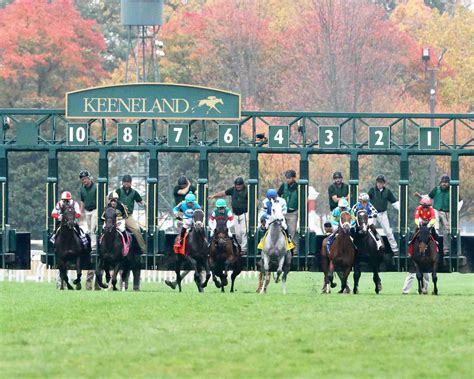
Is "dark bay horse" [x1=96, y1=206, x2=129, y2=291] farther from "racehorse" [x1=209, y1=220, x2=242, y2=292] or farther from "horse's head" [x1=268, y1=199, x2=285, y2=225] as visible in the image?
"horse's head" [x1=268, y1=199, x2=285, y2=225]

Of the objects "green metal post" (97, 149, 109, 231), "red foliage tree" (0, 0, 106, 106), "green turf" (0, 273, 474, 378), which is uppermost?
"red foliage tree" (0, 0, 106, 106)

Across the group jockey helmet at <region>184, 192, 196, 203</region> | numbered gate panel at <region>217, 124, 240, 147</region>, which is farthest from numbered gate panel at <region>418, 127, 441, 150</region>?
jockey helmet at <region>184, 192, 196, 203</region>

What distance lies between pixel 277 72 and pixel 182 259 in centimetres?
4414

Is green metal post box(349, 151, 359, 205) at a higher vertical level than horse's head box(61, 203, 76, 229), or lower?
higher

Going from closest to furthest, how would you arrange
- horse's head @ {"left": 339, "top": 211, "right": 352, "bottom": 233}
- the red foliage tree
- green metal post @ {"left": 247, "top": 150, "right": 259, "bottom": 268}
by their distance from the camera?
horse's head @ {"left": 339, "top": 211, "right": 352, "bottom": 233} → green metal post @ {"left": 247, "top": 150, "right": 259, "bottom": 268} → the red foliage tree

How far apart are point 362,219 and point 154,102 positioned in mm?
4932

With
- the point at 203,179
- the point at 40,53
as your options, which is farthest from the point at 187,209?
the point at 40,53

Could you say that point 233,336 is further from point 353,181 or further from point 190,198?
point 353,181

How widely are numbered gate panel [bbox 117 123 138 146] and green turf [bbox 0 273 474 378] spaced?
6695 millimetres

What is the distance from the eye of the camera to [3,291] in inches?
1281

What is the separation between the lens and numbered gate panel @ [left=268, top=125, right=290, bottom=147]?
3544 centimetres

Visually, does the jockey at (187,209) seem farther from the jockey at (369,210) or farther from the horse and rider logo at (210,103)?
the horse and rider logo at (210,103)

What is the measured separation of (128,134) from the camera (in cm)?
3534

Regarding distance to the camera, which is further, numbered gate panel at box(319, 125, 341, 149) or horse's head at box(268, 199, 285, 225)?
numbered gate panel at box(319, 125, 341, 149)
